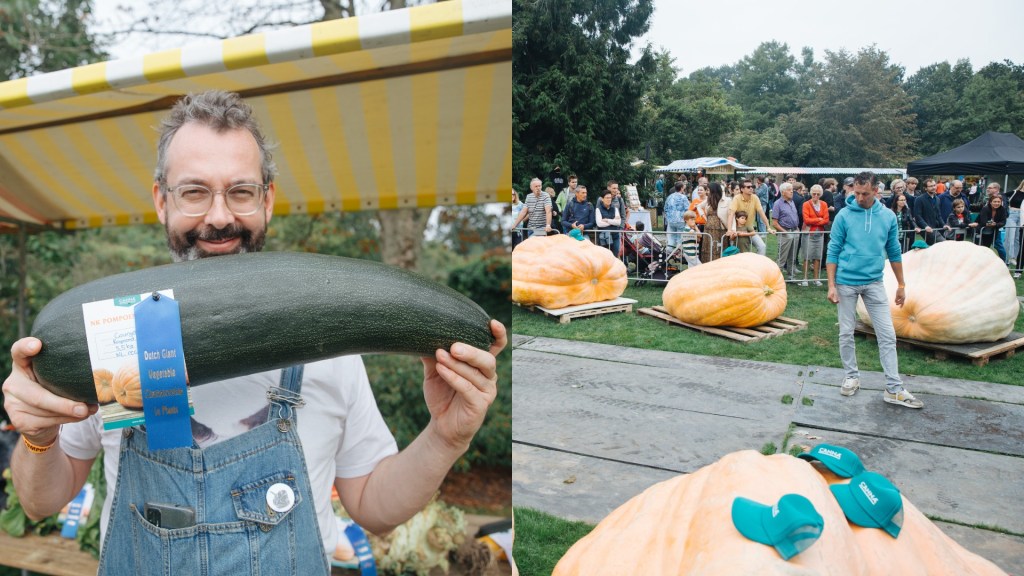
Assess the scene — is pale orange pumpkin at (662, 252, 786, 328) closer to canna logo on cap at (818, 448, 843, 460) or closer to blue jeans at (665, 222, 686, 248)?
blue jeans at (665, 222, 686, 248)

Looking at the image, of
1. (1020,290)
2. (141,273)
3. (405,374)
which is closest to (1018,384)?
(1020,290)

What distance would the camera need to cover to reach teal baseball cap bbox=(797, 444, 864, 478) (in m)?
1.21

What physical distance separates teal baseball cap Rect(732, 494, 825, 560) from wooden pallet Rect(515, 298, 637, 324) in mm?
587

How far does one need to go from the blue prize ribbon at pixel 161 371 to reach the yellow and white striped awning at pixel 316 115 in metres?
0.77

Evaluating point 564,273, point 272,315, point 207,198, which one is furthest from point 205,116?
point 564,273

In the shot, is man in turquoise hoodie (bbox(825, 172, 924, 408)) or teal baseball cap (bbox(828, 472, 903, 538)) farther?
man in turquoise hoodie (bbox(825, 172, 924, 408))

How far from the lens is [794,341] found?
1353 mm

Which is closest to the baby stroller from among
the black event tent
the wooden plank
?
the black event tent

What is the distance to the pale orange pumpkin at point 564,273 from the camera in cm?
157

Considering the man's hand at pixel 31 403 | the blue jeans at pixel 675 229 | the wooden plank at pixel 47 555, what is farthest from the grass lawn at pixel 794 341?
the wooden plank at pixel 47 555

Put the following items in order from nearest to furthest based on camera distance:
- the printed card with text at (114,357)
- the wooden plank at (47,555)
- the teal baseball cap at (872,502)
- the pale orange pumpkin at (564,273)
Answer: the printed card with text at (114,357) → the teal baseball cap at (872,502) → the pale orange pumpkin at (564,273) → the wooden plank at (47,555)

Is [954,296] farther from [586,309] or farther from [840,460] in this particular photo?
[586,309]

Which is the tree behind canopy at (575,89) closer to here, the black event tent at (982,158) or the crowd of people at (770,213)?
the crowd of people at (770,213)

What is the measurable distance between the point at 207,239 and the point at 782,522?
3.61 ft
